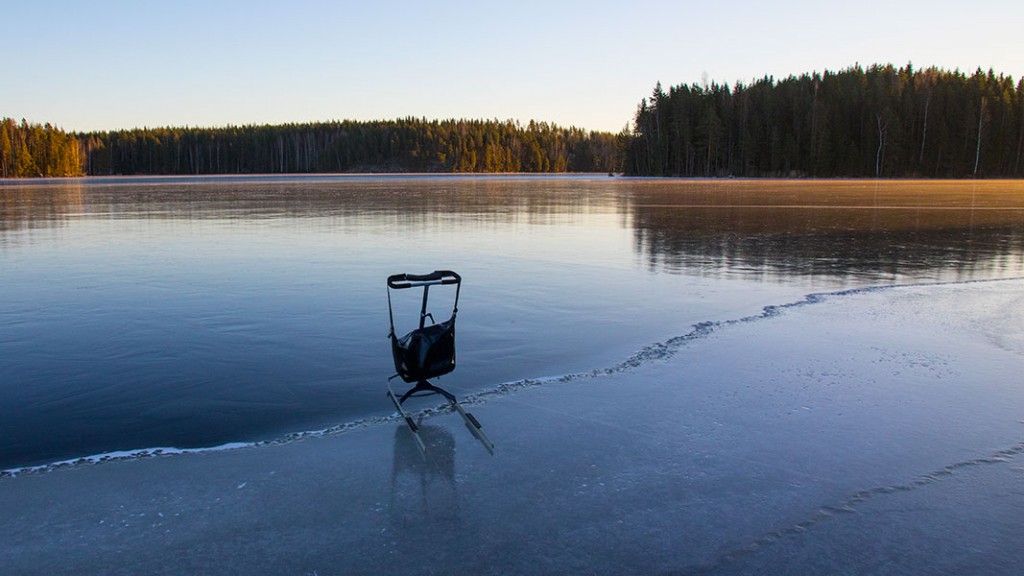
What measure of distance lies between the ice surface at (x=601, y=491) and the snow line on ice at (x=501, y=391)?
72mm

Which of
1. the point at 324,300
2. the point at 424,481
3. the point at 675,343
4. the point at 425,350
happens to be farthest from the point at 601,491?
the point at 324,300

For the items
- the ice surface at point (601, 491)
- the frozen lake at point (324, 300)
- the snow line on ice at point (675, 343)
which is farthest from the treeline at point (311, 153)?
the ice surface at point (601, 491)

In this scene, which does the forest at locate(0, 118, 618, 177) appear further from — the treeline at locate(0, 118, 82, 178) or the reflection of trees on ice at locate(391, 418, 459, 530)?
the reflection of trees on ice at locate(391, 418, 459, 530)

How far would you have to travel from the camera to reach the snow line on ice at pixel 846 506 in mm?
3521

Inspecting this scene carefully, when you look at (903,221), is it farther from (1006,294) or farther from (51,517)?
(51,517)

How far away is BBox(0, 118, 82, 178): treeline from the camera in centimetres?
13538

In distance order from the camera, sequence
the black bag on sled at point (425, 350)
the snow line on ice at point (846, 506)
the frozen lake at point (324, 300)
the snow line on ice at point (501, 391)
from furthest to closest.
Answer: the frozen lake at point (324, 300), the black bag on sled at point (425, 350), the snow line on ice at point (501, 391), the snow line on ice at point (846, 506)

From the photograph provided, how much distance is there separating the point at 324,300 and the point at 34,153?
161 m

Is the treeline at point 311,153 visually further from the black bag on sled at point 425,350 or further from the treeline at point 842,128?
the black bag on sled at point 425,350

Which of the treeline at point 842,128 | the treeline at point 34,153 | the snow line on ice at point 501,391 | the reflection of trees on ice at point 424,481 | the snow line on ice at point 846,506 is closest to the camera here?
the snow line on ice at point 846,506

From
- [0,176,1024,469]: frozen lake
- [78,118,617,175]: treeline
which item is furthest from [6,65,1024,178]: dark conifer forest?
[0,176,1024,469]: frozen lake

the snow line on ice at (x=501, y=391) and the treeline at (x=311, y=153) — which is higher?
the treeline at (x=311, y=153)

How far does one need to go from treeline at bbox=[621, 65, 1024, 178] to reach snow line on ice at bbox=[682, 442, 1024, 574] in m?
90.5

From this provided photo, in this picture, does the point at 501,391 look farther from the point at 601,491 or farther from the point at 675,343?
the point at 675,343
